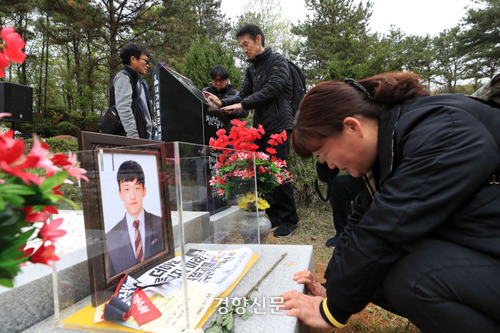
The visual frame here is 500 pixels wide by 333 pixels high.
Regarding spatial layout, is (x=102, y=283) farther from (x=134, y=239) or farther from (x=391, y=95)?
(x=391, y=95)

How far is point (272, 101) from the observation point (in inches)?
118

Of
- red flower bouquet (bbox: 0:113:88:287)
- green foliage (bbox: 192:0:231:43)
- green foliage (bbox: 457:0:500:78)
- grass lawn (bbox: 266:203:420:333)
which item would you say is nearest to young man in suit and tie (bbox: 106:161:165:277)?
red flower bouquet (bbox: 0:113:88:287)

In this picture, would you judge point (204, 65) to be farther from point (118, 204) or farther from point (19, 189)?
point (19, 189)

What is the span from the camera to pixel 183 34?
12523 millimetres

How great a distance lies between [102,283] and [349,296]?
2.98 ft

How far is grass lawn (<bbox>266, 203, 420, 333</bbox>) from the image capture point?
148 centimetres

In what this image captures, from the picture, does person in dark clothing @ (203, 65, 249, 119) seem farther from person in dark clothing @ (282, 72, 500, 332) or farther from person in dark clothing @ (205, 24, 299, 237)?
person in dark clothing @ (282, 72, 500, 332)

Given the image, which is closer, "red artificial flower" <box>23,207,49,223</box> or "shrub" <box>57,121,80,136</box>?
"red artificial flower" <box>23,207,49,223</box>

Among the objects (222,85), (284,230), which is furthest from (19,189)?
(222,85)

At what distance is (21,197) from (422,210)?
0.96 metres

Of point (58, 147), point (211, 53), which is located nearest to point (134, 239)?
point (211, 53)

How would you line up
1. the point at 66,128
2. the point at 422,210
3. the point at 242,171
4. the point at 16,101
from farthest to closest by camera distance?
the point at 66,128
the point at 16,101
the point at 242,171
the point at 422,210

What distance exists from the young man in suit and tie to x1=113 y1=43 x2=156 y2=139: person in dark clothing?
5.30 feet

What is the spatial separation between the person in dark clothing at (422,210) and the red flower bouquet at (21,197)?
83 cm
